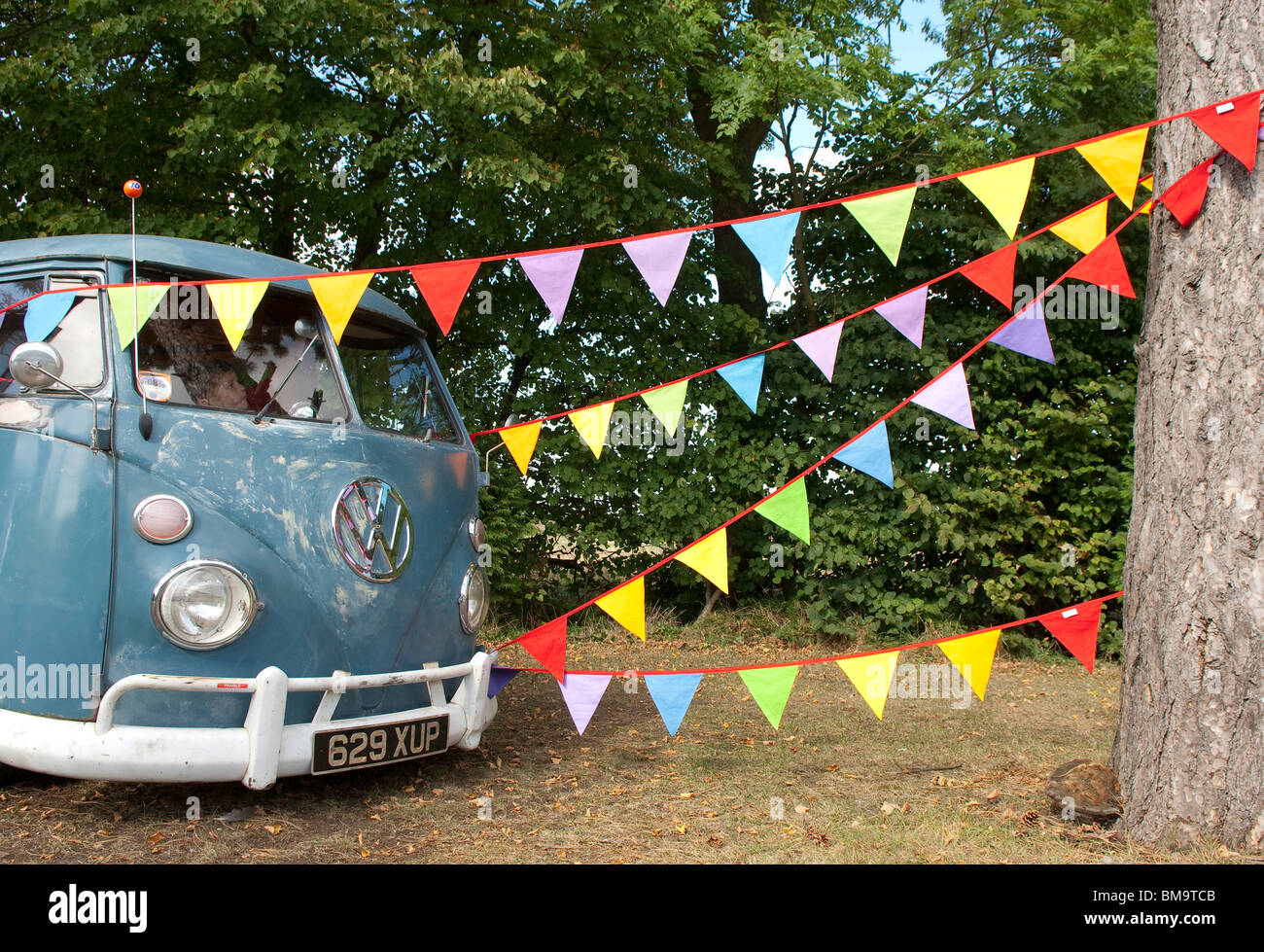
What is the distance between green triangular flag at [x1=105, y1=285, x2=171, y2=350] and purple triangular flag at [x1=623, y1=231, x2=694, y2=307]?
1851 millimetres

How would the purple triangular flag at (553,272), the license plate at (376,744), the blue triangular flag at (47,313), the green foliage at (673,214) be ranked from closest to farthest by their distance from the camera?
1. the license plate at (376,744)
2. the blue triangular flag at (47,313)
3. the purple triangular flag at (553,272)
4. the green foliage at (673,214)

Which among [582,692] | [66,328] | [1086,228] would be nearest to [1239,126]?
[1086,228]

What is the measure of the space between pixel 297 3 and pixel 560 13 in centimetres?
219

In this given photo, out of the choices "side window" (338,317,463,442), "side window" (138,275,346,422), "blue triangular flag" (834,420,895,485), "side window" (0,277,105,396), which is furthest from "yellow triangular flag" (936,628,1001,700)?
"side window" (0,277,105,396)

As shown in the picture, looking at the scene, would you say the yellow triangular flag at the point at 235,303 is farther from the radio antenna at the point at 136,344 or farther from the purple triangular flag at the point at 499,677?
the purple triangular flag at the point at 499,677

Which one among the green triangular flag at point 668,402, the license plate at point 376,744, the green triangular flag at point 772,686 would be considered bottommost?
the license plate at point 376,744

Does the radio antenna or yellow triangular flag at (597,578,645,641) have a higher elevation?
the radio antenna

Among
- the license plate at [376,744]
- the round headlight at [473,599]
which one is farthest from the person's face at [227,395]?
the license plate at [376,744]

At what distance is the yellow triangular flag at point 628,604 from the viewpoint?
4547 mm

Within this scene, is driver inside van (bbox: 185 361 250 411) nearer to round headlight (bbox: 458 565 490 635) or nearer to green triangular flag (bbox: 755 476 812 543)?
round headlight (bbox: 458 565 490 635)

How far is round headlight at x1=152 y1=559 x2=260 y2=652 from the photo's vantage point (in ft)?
10.7

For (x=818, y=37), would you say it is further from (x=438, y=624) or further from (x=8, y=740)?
(x=8, y=740)

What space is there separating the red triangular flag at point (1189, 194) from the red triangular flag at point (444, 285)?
2.76 m
